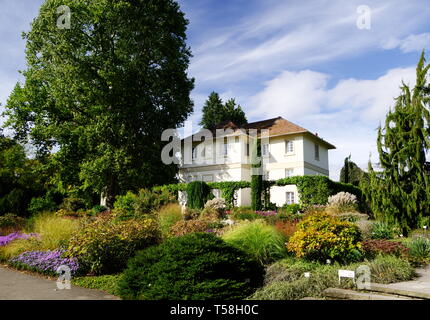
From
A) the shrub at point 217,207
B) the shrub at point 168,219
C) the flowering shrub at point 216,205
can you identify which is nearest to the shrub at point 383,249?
the shrub at point 168,219

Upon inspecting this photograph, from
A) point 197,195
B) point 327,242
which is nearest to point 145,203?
point 197,195

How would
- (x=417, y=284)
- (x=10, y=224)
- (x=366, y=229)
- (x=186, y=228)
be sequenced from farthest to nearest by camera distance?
(x=10, y=224)
(x=366, y=229)
(x=186, y=228)
(x=417, y=284)

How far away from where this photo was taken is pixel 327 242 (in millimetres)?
7387

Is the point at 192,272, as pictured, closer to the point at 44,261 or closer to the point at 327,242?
the point at 327,242

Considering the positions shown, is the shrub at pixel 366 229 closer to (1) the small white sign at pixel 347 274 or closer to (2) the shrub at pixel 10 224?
(1) the small white sign at pixel 347 274

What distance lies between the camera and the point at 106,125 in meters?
22.3

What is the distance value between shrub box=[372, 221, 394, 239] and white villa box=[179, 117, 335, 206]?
48.4ft

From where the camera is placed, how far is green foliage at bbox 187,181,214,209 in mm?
22172

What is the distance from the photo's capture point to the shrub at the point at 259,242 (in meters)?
7.61

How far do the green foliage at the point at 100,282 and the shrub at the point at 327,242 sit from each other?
3936 mm

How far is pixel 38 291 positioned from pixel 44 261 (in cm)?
209

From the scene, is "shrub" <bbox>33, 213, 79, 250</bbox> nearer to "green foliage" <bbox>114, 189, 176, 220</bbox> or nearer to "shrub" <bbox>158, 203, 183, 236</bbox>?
"shrub" <bbox>158, 203, 183, 236</bbox>

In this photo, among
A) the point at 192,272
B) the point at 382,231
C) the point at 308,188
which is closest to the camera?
the point at 192,272
